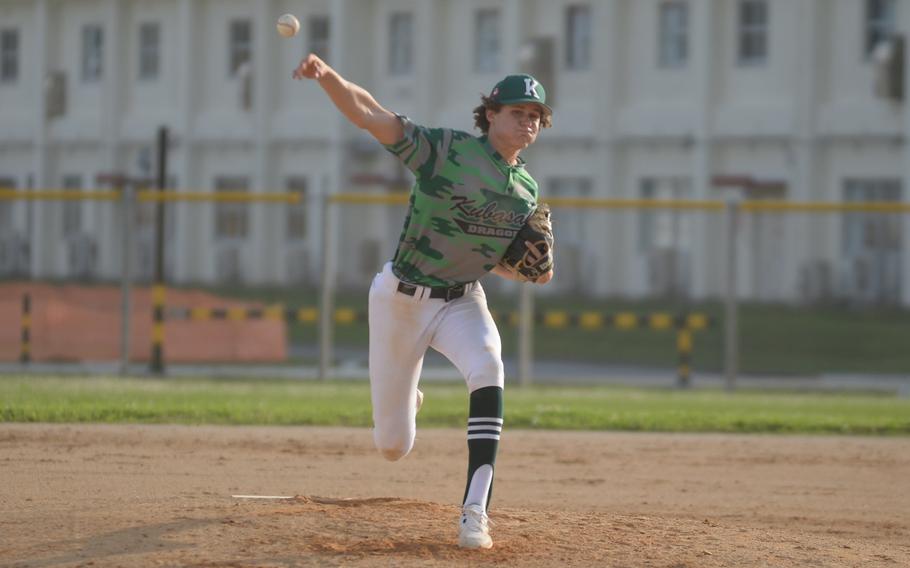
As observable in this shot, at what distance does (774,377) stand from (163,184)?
29.1 ft

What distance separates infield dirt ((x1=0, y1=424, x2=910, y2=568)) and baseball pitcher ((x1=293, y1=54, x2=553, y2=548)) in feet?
2.20

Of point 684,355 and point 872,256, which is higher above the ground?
point 872,256

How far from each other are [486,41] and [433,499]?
28787 millimetres

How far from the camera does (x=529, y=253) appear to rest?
7906 mm

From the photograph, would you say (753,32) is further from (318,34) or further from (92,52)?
(92,52)

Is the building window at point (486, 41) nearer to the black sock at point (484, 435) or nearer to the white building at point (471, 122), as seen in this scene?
the white building at point (471, 122)

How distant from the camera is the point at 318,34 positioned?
3988 cm

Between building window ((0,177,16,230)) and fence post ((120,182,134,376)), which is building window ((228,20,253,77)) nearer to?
building window ((0,177,16,230))

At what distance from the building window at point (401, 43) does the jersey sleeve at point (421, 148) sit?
31.4 metres

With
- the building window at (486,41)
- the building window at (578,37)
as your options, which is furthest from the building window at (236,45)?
the building window at (578,37)

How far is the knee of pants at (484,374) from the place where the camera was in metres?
7.72

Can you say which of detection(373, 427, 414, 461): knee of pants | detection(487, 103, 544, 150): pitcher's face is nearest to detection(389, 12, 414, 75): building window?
detection(373, 427, 414, 461): knee of pants

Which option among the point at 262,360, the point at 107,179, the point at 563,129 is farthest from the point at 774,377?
the point at 107,179

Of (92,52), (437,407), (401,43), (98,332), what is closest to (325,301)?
(98,332)
